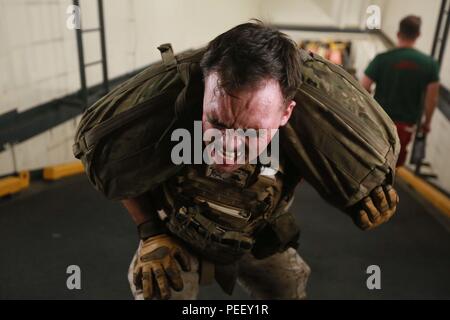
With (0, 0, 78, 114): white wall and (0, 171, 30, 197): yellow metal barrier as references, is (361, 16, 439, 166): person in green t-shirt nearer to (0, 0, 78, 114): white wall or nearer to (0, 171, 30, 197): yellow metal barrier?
(0, 0, 78, 114): white wall

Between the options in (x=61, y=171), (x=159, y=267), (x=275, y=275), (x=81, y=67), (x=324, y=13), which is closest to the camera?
(x=159, y=267)

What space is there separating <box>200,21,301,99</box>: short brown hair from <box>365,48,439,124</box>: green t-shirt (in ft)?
1.57

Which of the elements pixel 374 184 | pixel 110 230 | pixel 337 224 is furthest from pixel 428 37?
pixel 374 184

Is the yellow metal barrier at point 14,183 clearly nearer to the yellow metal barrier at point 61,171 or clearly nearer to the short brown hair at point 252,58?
the yellow metal barrier at point 61,171

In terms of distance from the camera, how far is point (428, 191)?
2.58m

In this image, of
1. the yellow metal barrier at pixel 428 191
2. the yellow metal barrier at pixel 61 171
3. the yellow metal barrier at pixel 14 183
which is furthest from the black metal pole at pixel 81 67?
the yellow metal barrier at pixel 428 191

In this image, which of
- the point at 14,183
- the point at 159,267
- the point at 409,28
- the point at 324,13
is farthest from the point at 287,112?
the point at 324,13

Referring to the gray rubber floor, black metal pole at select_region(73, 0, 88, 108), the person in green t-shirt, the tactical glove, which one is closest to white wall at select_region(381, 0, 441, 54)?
the gray rubber floor

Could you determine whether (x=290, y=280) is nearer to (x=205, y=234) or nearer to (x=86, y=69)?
(x=205, y=234)

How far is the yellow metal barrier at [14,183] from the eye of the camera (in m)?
2.35

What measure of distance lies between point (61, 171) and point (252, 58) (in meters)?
2.36

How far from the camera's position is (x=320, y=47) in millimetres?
5352

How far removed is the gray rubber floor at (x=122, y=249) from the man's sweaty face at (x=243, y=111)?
4.28 ft

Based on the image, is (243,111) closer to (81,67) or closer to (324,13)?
(81,67)
